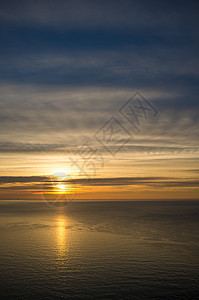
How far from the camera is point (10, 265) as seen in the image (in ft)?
129

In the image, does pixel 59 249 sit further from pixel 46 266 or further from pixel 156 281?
pixel 156 281

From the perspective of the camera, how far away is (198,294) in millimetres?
27797

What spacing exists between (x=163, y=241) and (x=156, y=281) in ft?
86.2

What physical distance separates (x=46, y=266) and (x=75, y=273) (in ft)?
19.1

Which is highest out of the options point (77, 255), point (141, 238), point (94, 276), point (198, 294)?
point (141, 238)

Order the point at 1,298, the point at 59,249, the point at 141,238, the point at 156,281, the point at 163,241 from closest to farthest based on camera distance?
the point at 1,298 → the point at 156,281 → the point at 59,249 → the point at 163,241 → the point at 141,238

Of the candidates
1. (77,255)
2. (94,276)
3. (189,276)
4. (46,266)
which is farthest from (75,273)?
(189,276)

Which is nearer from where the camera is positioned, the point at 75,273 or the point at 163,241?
the point at 75,273

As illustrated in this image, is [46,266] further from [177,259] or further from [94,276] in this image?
[177,259]

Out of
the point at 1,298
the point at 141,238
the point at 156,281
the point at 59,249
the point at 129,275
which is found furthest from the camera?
the point at 141,238

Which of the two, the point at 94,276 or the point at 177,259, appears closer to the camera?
the point at 94,276

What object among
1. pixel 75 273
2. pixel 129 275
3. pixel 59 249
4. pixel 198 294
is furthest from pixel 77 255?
pixel 198 294

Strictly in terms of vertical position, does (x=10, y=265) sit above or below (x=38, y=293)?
above

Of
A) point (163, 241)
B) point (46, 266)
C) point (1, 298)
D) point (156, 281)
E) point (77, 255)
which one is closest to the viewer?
point (1, 298)
